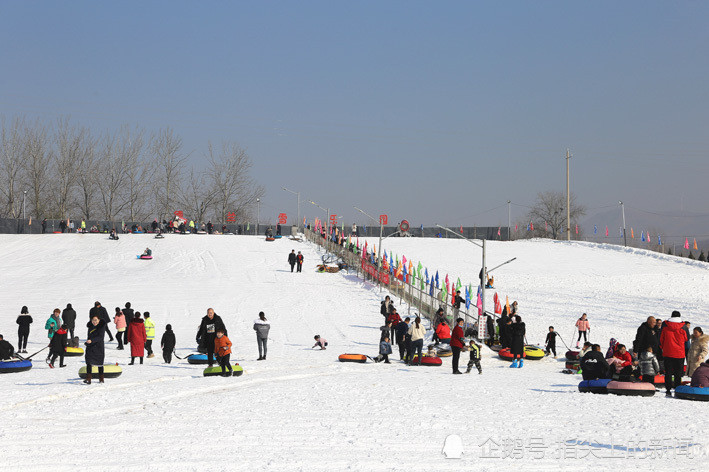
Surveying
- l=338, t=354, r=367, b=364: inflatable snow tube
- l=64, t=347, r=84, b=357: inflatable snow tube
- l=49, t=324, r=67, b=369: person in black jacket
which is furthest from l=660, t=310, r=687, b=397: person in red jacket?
l=64, t=347, r=84, b=357: inflatable snow tube

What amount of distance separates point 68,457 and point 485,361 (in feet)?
49.2

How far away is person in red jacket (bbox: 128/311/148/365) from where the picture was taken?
18016 millimetres

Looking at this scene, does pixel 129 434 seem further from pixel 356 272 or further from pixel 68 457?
pixel 356 272

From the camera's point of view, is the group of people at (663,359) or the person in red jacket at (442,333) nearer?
the group of people at (663,359)

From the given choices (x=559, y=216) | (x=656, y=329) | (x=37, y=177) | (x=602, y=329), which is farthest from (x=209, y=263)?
(x=559, y=216)

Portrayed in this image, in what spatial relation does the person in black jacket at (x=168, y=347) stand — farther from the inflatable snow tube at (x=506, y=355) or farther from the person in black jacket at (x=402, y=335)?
the inflatable snow tube at (x=506, y=355)

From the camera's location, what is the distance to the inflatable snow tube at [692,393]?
1311cm

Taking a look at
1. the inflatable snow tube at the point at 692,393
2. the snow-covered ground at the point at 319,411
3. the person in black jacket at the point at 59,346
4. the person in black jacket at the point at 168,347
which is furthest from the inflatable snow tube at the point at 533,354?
the person in black jacket at the point at 59,346

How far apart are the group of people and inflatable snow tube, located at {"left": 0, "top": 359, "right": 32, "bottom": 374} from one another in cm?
1291

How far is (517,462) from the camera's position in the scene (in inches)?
346

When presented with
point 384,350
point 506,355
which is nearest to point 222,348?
point 384,350

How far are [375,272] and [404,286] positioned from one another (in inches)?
184

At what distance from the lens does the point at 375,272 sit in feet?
139

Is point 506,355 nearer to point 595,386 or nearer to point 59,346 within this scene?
point 595,386
